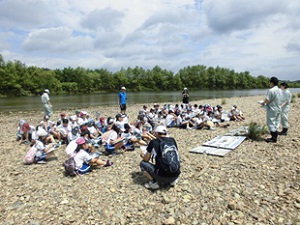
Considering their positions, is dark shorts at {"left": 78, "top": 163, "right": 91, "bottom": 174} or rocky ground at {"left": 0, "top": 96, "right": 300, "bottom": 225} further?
dark shorts at {"left": 78, "top": 163, "right": 91, "bottom": 174}

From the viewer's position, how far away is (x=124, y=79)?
90750 mm

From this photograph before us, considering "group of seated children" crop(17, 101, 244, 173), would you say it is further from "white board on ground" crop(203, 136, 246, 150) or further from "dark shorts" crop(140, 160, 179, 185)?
"white board on ground" crop(203, 136, 246, 150)

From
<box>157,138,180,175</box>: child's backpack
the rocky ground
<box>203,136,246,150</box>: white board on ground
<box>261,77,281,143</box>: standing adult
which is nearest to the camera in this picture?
the rocky ground

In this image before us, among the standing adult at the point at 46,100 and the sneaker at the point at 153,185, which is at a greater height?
the standing adult at the point at 46,100

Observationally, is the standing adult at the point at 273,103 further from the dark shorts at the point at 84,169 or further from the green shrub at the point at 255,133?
the dark shorts at the point at 84,169

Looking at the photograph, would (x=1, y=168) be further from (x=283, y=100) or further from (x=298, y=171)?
(x=283, y=100)

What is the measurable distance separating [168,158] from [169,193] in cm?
78

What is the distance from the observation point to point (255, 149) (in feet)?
23.4

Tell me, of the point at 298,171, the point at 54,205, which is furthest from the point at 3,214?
the point at 298,171

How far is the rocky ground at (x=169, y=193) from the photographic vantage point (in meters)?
4.03

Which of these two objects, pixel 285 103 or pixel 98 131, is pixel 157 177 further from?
pixel 285 103

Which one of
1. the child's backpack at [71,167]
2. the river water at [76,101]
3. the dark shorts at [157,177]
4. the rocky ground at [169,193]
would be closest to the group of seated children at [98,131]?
the child's backpack at [71,167]

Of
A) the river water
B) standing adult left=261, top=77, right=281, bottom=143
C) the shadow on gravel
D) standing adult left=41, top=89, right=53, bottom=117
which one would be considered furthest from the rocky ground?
the river water

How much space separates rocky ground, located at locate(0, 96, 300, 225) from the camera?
4.03 meters
